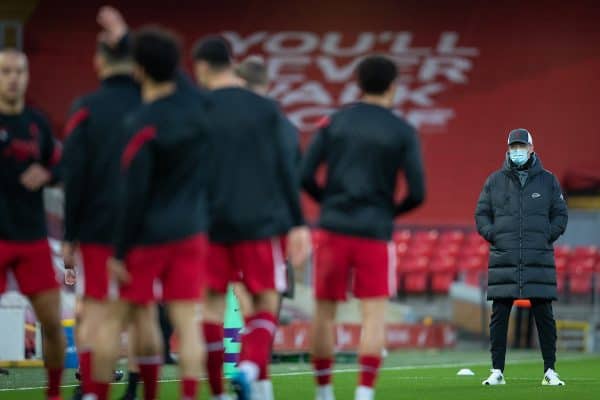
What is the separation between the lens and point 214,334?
8000mm

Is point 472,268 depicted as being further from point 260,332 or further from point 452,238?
point 260,332

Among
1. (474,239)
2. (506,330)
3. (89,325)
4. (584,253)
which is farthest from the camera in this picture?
(474,239)

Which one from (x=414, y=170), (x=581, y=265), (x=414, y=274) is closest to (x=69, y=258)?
(x=414, y=170)

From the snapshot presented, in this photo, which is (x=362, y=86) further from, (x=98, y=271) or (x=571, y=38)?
(x=571, y=38)

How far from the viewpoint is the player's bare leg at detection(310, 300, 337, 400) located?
26.9 feet

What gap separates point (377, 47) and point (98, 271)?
75.2 feet

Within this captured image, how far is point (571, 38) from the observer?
3002cm

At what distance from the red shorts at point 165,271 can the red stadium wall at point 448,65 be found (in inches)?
887

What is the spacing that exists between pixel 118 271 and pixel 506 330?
618 centimetres

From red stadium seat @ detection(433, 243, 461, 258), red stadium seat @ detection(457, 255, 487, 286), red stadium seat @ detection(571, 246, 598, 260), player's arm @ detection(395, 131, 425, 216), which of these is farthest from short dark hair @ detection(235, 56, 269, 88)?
red stadium seat @ detection(433, 243, 461, 258)

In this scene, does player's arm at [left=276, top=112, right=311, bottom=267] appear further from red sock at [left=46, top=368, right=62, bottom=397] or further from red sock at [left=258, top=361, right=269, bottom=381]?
red sock at [left=46, top=368, right=62, bottom=397]

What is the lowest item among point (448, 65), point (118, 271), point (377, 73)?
point (118, 271)

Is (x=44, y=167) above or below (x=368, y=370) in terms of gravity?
above

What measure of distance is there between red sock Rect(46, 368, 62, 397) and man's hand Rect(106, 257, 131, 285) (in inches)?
59.0
